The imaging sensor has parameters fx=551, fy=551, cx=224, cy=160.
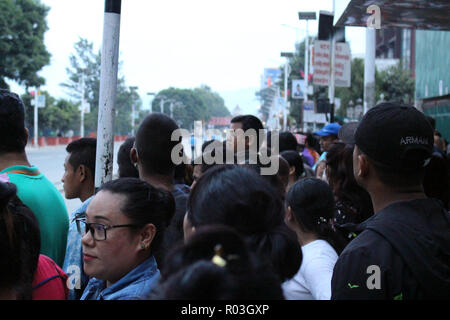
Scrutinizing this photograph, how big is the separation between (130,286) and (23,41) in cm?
4768

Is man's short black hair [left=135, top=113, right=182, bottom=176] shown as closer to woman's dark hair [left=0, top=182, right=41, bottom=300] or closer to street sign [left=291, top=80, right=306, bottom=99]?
woman's dark hair [left=0, top=182, right=41, bottom=300]

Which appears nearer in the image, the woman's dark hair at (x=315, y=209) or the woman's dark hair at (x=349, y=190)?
the woman's dark hair at (x=315, y=209)

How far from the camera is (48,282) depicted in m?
2.29

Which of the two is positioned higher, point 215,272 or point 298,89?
point 298,89

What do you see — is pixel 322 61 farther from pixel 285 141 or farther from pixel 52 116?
pixel 52 116

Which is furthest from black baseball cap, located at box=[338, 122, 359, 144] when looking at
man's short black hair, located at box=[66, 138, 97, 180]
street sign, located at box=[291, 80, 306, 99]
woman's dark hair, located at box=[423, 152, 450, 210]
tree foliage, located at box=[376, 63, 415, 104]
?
tree foliage, located at box=[376, 63, 415, 104]

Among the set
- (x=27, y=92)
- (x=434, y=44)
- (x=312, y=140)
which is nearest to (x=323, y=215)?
(x=312, y=140)

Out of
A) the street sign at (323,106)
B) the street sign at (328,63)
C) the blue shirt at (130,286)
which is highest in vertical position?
the street sign at (328,63)

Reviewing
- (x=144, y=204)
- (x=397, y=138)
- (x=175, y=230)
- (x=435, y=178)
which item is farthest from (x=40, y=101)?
(x=397, y=138)

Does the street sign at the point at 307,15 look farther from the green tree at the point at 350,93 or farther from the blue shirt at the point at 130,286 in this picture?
the blue shirt at the point at 130,286

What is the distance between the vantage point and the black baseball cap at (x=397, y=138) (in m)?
2.23

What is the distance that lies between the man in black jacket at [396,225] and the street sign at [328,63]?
13.7m

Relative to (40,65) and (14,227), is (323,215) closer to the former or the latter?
(14,227)

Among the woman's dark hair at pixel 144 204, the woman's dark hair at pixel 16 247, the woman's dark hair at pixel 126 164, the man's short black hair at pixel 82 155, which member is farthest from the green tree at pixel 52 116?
the woman's dark hair at pixel 16 247
